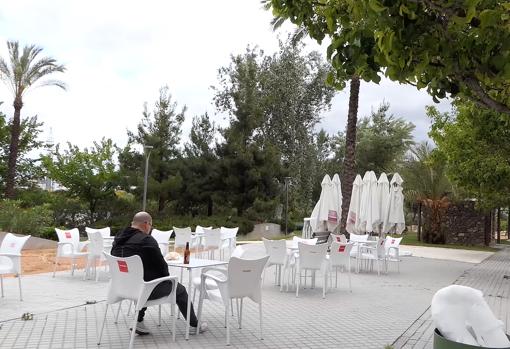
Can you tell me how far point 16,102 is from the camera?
25.0 meters

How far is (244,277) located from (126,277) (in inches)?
48.9

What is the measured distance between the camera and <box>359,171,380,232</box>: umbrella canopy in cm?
1516

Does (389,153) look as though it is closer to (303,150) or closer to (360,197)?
(303,150)

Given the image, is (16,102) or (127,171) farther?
(127,171)

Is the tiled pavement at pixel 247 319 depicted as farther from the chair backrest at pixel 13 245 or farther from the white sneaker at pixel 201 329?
the chair backrest at pixel 13 245

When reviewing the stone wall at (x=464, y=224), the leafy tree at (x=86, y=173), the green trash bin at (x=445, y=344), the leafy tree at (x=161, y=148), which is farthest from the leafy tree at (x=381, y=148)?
the green trash bin at (x=445, y=344)

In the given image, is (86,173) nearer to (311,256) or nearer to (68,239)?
(68,239)

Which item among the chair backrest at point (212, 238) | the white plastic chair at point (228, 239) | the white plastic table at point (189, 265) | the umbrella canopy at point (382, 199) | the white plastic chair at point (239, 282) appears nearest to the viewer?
the white plastic chair at point (239, 282)

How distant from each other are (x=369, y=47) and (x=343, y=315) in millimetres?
4441

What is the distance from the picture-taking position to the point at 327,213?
14945 mm

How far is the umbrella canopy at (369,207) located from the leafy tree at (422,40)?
11.4 metres

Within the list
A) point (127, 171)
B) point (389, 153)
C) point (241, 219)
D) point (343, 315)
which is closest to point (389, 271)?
point (343, 315)

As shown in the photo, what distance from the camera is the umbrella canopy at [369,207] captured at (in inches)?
597

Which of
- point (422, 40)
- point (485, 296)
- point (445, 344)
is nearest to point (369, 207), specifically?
point (485, 296)
